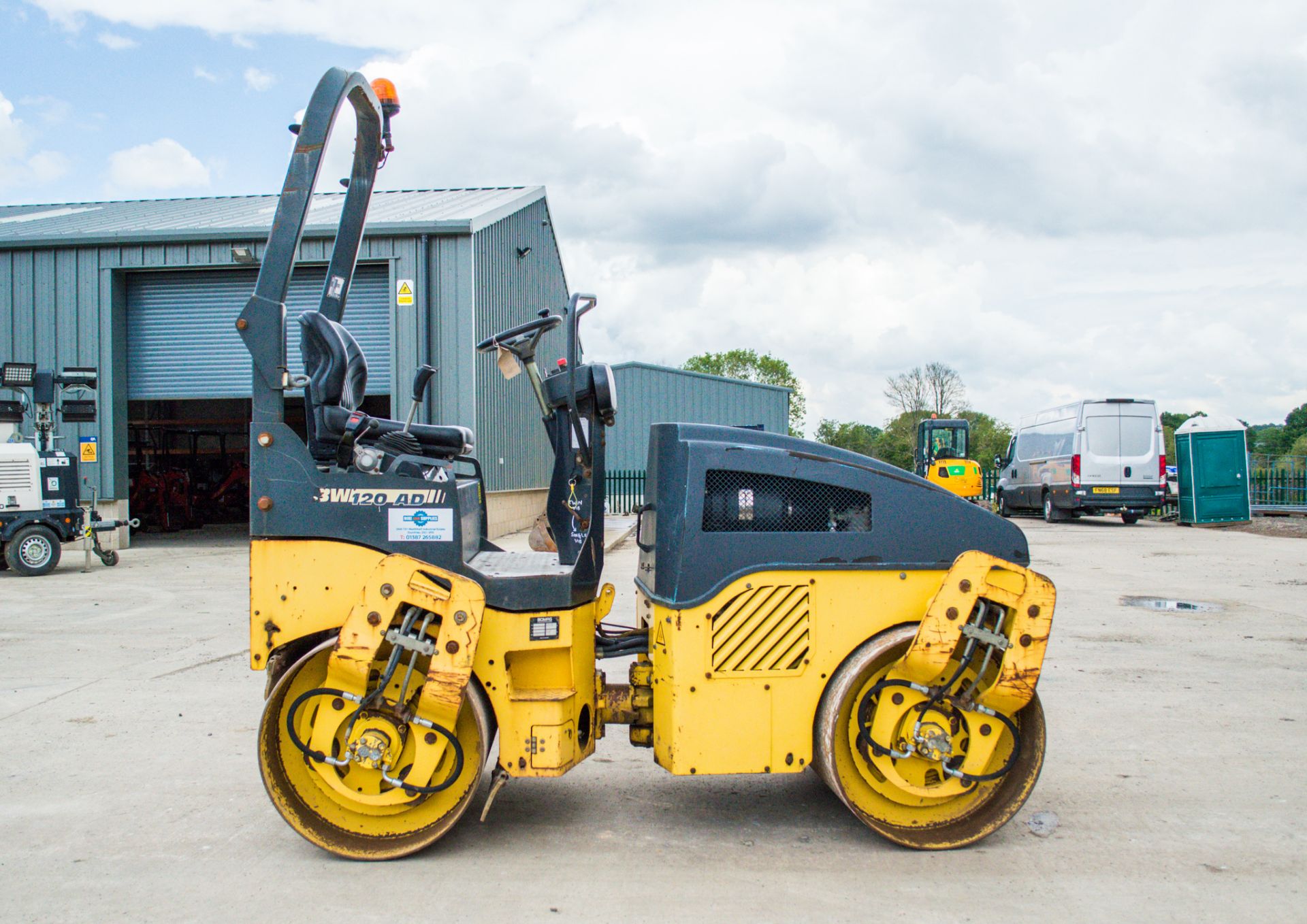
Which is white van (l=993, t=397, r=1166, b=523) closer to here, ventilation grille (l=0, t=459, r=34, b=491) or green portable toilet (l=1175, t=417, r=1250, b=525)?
green portable toilet (l=1175, t=417, r=1250, b=525)

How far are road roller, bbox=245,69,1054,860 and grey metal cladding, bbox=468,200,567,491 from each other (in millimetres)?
11855

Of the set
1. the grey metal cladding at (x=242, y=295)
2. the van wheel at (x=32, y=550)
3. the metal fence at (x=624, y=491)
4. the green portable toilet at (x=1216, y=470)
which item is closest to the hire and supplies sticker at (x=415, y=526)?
the van wheel at (x=32, y=550)

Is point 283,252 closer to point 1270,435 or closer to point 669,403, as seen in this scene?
point 669,403

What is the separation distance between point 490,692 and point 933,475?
66.5 feet

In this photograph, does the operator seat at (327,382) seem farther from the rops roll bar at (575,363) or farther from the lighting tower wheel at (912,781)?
the lighting tower wheel at (912,781)

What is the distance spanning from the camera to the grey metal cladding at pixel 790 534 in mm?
3525

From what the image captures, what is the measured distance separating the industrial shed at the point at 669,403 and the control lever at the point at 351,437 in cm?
2752

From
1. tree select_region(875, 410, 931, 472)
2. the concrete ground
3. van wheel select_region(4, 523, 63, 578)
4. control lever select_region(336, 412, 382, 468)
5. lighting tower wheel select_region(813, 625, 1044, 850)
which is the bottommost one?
the concrete ground

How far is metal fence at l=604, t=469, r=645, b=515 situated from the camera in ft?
88.6

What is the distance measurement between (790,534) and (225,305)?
15.0 m

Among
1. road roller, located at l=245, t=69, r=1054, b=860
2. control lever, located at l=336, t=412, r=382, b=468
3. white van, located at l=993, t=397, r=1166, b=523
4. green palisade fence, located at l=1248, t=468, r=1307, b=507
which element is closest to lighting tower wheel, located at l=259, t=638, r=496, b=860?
road roller, located at l=245, t=69, r=1054, b=860

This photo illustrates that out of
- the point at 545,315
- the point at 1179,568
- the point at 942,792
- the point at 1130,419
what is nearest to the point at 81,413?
the point at 545,315

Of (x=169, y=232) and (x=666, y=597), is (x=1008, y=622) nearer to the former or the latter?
(x=666, y=597)

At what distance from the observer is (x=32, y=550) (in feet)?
39.8
